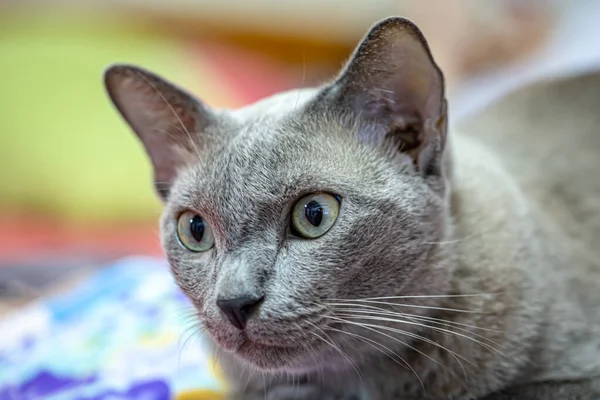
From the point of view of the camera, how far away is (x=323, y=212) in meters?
0.88

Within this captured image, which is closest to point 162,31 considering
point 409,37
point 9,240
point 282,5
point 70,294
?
point 282,5

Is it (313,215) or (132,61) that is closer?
(313,215)

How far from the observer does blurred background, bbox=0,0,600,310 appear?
2248mm

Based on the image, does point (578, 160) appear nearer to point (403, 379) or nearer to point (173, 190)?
point (403, 379)

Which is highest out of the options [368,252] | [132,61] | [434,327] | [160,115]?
[132,61]

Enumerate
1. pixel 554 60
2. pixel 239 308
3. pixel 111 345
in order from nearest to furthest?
pixel 239 308, pixel 111 345, pixel 554 60

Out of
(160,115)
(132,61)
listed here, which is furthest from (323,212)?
(132,61)

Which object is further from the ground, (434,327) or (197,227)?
(197,227)

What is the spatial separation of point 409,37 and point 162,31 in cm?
256

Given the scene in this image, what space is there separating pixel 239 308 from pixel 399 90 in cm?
39

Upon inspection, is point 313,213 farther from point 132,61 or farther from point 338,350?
point 132,61

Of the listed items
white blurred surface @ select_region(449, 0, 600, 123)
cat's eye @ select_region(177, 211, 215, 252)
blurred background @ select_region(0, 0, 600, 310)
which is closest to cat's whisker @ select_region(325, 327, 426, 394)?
cat's eye @ select_region(177, 211, 215, 252)

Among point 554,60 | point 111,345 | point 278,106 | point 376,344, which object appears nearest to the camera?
point 376,344

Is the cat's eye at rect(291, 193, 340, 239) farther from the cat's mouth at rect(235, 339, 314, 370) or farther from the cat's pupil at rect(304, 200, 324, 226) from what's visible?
the cat's mouth at rect(235, 339, 314, 370)
